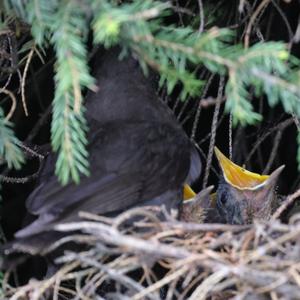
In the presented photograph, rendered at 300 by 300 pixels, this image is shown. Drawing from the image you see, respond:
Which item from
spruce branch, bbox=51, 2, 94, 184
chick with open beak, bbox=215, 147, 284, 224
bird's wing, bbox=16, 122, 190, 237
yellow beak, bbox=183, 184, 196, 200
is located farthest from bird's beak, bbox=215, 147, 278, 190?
spruce branch, bbox=51, 2, 94, 184

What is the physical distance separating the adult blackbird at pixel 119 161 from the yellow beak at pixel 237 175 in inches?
5.2

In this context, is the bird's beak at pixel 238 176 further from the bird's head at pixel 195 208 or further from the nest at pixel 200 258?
the nest at pixel 200 258

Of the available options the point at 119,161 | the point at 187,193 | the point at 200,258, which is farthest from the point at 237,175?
the point at 200,258

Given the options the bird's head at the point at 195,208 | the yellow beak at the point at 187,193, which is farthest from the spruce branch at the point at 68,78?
the yellow beak at the point at 187,193

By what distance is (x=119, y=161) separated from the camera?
1.72 metres

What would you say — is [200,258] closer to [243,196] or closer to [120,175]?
[120,175]

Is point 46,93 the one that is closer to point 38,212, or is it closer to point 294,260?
point 38,212

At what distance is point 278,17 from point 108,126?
85cm

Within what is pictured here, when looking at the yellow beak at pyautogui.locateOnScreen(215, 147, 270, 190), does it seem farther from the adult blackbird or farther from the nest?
the nest

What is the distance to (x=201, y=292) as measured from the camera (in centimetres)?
152

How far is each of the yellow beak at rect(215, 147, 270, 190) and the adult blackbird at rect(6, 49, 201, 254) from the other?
0.13m

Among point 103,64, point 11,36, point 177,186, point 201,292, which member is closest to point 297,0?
point 103,64

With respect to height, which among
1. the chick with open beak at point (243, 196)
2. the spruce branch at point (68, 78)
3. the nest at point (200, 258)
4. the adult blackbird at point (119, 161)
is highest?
the spruce branch at point (68, 78)

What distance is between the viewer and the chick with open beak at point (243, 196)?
203 cm
